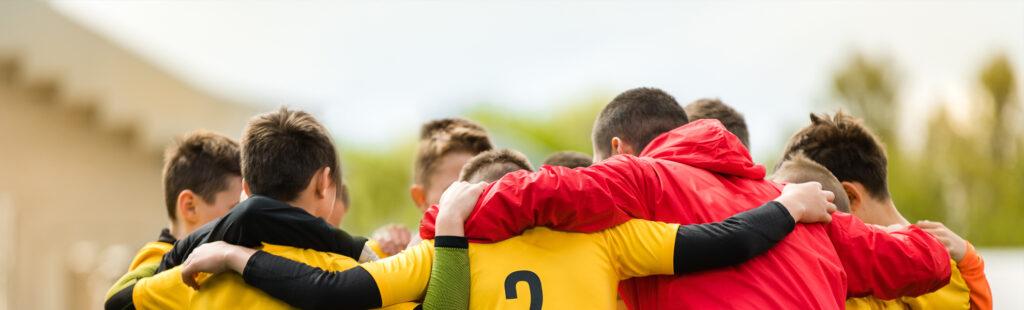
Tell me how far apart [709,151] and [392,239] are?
1693 mm

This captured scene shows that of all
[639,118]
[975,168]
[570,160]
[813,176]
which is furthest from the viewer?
[975,168]

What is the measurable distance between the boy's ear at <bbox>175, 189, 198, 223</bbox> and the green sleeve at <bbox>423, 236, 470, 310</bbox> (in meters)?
1.69

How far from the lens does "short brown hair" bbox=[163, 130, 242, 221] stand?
469 centimetres

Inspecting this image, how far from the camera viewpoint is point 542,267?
3379mm

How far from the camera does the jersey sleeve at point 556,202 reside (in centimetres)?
330

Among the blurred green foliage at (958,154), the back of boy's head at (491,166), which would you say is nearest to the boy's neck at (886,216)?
the back of boy's head at (491,166)

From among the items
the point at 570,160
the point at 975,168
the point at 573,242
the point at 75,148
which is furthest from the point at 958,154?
the point at 573,242

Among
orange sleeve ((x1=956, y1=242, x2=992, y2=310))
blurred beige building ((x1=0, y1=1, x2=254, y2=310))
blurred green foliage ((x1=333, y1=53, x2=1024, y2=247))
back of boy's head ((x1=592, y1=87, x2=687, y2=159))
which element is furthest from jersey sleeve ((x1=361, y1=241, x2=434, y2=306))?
blurred green foliage ((x1=333, y1=53, x2=1024, y2=247))

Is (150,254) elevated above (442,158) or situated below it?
below

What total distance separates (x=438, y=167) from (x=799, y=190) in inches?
78.9

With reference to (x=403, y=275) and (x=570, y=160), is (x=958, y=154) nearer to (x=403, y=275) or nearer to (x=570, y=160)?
(x=570, y=160)

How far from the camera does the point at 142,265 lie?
163 inches

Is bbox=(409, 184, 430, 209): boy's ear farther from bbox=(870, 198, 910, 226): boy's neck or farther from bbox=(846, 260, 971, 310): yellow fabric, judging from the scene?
bbox=(846, 260, 971, 310): yellow fabric

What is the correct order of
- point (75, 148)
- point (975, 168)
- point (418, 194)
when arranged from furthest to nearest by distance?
point (975, 168) → point (75, 148) → point (418, 194)
